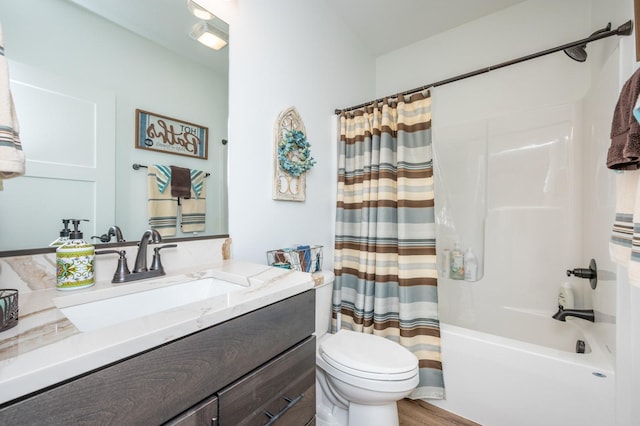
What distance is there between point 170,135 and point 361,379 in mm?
1263

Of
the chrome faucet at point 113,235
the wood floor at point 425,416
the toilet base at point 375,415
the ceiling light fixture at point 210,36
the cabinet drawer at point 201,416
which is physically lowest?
the wood floor at point 425,416

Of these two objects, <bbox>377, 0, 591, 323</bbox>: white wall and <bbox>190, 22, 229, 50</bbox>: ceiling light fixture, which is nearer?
<bbox>190, 22, 229, 50</bbox>: ceiling light fixture

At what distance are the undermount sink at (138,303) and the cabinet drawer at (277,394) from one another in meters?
0.24

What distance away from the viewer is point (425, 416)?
1.44 m

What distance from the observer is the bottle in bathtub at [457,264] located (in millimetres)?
2018

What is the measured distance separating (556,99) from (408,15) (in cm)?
118

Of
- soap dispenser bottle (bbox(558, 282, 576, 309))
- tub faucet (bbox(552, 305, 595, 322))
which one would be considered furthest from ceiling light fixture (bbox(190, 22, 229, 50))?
soap dispenser bottle (bbox(558, 282, 576, 309))

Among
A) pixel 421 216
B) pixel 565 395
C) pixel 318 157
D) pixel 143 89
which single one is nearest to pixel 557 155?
pixel 421 216

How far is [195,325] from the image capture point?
1.85 ft

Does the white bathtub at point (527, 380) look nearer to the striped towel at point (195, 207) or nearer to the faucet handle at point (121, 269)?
the striped towel at point (195, 207)

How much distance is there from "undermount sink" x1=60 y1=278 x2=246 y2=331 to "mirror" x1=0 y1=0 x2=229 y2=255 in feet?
0.78

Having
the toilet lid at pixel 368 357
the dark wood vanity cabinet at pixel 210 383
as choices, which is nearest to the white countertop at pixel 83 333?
the dark wood vanity cabinet at pixel 210 383

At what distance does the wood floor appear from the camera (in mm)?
1389

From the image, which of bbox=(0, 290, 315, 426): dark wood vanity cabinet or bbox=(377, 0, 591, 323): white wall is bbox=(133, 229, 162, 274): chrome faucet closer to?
bbox=(0, 290, 315, 426): dark wood vanity cabinet
